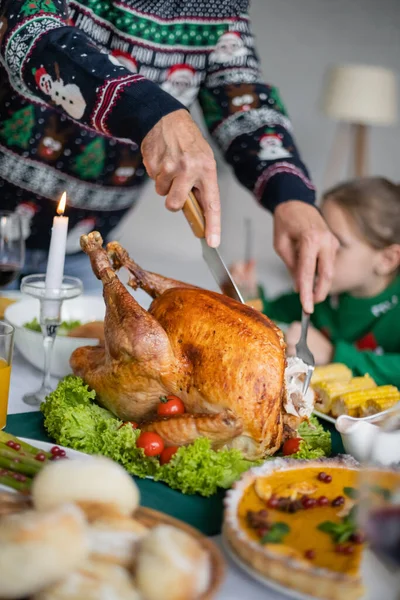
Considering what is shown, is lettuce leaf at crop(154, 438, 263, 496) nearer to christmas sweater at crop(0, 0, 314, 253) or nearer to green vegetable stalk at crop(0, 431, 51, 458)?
green vegetable stalk at crop(0, 431, 51, 458)

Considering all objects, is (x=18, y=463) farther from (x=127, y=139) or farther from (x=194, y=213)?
(x=127, y=139)

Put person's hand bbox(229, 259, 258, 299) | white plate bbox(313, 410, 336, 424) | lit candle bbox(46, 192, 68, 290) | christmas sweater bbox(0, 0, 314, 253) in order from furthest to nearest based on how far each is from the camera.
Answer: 1. person's hand bbox(229, 259, 258, 299)
2. christmas sweater bbox(0, 0, 314, 253)
3. white plate bbox(313, 410, 336, 424)
4. lit candle bbox(46, 192, 68, 290)

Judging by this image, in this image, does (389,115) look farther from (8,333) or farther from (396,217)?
(8,333)

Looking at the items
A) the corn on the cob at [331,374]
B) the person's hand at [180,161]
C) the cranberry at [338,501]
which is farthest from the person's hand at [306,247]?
the cranberry at [338,501]

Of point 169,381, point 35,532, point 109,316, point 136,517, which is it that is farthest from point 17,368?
point 35,532

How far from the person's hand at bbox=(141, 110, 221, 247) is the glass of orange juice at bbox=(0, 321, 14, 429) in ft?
1.30

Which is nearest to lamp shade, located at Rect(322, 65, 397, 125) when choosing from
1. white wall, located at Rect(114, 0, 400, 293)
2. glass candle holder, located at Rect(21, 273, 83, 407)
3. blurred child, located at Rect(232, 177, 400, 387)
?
white wall, located at Rect(114, 0, 400, 293)

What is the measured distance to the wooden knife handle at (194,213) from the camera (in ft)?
4.87

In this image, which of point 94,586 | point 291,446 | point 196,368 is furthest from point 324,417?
point 94,586

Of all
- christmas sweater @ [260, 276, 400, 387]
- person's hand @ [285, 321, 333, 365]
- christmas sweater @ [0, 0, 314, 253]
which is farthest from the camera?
christmas sweater @ [260, 276, 400, 387]

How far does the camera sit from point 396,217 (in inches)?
116

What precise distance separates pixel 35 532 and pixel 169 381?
664mm

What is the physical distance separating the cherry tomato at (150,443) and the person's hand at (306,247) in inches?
24.8

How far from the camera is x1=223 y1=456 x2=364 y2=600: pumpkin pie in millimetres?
830
